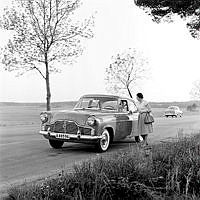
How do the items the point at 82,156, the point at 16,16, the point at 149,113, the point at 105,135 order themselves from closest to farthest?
the point at 82,156 → the point at 105,135 → the point at 149,113 → the point at 16,16

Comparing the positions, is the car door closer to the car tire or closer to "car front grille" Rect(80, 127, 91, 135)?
the car tire

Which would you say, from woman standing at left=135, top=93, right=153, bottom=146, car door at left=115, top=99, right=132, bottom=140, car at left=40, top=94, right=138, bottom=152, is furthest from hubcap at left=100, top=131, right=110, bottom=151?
woman standing at left=135, top=93, right=153, bottom=146

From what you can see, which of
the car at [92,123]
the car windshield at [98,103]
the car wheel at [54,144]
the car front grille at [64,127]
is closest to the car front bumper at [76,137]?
the car at [92,123]

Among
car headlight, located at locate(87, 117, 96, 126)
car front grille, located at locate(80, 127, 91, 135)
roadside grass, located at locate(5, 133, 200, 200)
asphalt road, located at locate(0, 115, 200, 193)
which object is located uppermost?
car headlight, located at locate(87, 117, 96, 126)

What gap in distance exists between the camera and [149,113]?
12000 mm

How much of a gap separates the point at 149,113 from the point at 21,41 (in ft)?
55.6

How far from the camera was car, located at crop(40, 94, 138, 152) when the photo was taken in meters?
9.75

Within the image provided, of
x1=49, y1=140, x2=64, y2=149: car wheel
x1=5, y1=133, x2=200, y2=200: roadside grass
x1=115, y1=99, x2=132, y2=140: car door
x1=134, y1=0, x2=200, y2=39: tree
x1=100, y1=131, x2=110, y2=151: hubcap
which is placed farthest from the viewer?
x1=134, y1=0, x2=200, y2=39: tree

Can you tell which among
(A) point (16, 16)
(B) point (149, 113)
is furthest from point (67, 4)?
(B) point (149, 113)

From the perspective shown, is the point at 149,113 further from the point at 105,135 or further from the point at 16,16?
the point at 16,16

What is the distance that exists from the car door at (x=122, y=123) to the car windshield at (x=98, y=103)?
0.26m

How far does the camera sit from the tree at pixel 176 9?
51.6ft

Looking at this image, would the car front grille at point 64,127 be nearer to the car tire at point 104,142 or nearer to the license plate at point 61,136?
the license plate at point 61,136

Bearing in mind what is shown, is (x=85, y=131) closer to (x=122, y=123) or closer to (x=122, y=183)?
(x=122, y=123)
